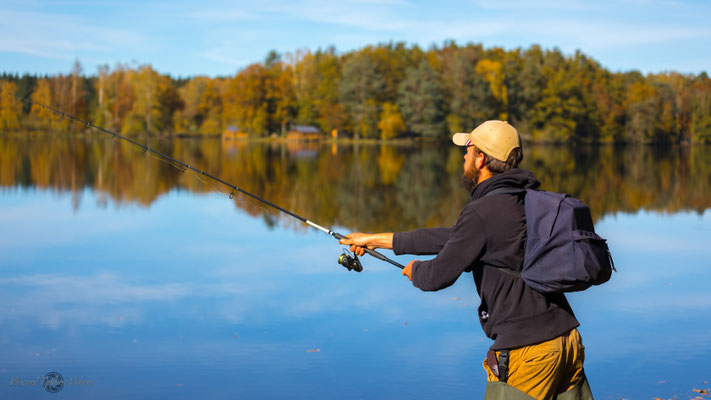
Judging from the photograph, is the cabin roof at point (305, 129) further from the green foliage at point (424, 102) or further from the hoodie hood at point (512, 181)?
the hoodie hood at point (512, 181)

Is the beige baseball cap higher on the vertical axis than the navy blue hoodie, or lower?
higher

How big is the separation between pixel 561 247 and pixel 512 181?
0.37m

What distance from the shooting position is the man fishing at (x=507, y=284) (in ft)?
9.93

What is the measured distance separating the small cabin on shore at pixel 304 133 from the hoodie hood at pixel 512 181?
86395mm

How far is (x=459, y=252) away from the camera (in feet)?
10.0

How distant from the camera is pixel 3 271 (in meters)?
10.8

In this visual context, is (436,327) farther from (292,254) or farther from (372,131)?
(372,131)

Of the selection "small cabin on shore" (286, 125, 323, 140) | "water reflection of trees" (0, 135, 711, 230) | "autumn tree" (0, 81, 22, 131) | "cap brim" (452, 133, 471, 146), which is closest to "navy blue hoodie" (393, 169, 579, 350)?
"cap brim" (452, 133, 471, 146)

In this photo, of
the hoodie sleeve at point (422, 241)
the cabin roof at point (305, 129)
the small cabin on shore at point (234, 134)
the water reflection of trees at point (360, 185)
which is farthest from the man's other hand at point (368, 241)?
the small cabin on shore at point (234, 134)

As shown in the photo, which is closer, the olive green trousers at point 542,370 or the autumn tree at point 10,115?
the olive green trousers at point 542,370

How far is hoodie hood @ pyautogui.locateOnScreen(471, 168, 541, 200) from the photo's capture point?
308 centimetres

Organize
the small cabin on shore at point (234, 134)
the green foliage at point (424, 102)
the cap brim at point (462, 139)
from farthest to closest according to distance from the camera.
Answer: the small cabin on shore at point (234, 134), the green foliage at point (424, 102), the cap brim at point (462, 139)

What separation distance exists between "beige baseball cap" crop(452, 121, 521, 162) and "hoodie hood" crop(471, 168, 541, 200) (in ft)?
0.36

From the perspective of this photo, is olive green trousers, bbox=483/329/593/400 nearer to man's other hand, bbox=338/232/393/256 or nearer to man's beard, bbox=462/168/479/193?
man's beard, bbox=462/168/479/193
